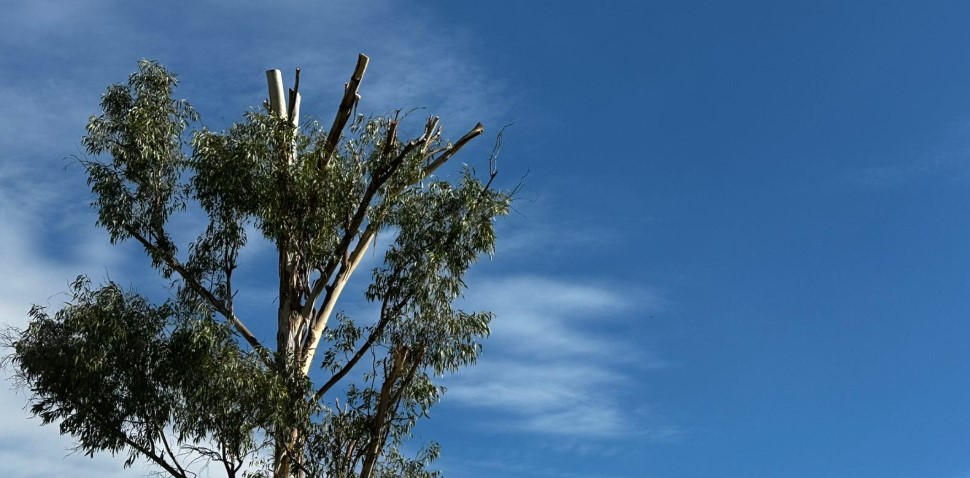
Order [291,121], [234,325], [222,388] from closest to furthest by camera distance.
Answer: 1. [222,388]
2. [234,325]
3. [291,121]

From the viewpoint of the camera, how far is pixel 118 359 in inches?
414

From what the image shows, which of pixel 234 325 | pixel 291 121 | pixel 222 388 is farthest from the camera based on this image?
pixel 291 121

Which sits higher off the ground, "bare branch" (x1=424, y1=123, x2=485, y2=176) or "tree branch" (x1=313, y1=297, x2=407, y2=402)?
"bare branch" (x1=424, y1=123, x2=485, y2=176)

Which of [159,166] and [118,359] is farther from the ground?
[159,166]

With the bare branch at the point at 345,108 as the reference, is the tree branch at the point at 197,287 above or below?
below

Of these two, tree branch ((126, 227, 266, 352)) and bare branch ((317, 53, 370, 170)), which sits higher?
bare branch ((317, 53, 370, 170))

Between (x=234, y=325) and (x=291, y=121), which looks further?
(x=291, y=121)

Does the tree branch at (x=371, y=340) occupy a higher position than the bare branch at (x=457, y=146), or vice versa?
the bare branch at (x=457, y=146)

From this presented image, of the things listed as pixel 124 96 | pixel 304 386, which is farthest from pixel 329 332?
pixel 124 96

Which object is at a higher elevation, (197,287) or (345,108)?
(345,108)

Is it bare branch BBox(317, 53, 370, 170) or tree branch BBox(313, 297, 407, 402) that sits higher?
bare branch BBox(317, 53, 370, 170)

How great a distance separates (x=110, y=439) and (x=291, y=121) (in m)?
3.51

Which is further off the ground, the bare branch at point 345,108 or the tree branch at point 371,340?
the bare branch at point 345,108

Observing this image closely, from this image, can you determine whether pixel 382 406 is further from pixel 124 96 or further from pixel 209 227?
pixel 124 96
